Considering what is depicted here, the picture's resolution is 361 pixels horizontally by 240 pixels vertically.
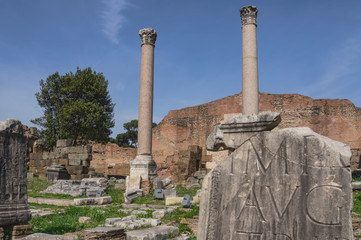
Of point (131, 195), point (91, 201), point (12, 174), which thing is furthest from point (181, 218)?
point (131, 195)

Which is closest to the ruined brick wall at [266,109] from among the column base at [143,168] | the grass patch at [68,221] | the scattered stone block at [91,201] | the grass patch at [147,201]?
the column base at [143,168]

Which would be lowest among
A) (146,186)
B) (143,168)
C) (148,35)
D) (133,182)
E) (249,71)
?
(146,186)

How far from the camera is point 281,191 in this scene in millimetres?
2367

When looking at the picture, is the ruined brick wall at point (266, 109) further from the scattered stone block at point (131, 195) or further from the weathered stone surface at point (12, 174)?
the weathered stone surface at point (12, 174)

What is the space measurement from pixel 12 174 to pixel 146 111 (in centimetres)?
836

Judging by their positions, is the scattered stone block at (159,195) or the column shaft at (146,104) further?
the column shaft at (146,104)

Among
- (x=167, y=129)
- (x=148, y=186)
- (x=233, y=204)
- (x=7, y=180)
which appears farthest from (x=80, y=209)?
(x=167, y=129)

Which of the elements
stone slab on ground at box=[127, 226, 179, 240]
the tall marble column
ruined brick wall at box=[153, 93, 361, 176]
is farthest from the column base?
ruined brick wall at box=[153, 93, 361, 176]

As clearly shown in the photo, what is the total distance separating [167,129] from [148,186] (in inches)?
710

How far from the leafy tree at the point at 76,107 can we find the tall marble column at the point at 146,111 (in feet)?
40.4

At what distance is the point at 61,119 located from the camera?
24438 mm

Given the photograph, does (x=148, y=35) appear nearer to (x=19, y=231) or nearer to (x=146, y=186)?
(x=146, y=186)

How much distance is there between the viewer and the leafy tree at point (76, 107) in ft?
80.6

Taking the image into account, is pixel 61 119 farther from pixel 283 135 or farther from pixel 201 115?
pixel 283 135
